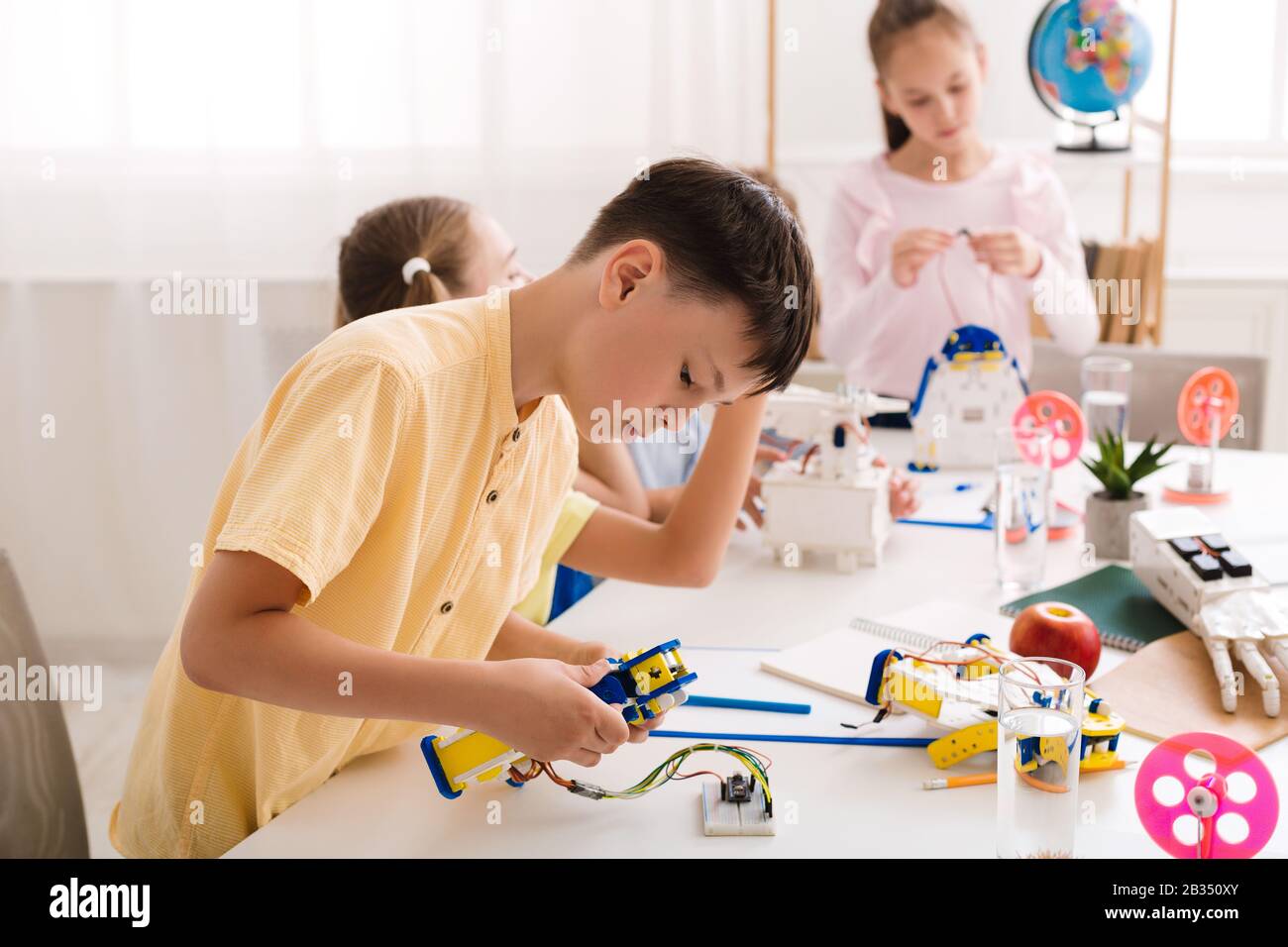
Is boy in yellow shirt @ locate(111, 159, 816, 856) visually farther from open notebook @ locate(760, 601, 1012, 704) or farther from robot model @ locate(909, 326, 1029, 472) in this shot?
robot model @ locate(909, 326, 1029, 472)

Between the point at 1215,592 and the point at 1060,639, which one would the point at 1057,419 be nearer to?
the point at 1215,592

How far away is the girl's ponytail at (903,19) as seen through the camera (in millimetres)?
2279

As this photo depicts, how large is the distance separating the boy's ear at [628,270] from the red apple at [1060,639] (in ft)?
1.66

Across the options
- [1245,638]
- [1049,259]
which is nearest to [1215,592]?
[1245,638]

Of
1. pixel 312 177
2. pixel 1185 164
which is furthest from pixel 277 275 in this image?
pixel 1185 164

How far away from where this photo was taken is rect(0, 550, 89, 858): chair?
3.84 ft

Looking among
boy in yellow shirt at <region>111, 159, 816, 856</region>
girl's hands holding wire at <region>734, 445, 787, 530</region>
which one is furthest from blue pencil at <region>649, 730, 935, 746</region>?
girl's hands holding wire at <region>734, 445, 787, 530</region>

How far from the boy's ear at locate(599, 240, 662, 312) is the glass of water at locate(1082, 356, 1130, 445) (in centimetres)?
125

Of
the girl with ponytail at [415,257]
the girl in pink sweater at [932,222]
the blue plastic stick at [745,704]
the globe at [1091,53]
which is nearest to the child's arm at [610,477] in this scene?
the girl with ponytail at [415,257]

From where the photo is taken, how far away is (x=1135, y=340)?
3043 mm

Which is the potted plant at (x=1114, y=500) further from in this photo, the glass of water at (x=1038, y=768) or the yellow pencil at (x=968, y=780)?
the glass of water at (x=1038, y=768)

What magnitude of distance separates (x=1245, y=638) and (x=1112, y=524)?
417mm
